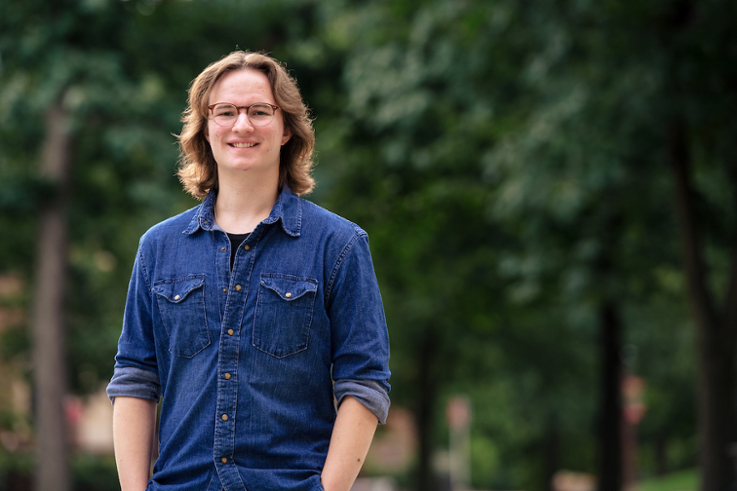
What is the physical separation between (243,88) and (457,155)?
432 inches

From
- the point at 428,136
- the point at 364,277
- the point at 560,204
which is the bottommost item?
the point at 364,277

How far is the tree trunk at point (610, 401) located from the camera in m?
13.7

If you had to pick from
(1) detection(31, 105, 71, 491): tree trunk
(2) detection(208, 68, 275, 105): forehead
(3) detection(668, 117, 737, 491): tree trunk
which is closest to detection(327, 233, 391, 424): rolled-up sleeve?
(2) detection(208, 68, 275, 105): forehead

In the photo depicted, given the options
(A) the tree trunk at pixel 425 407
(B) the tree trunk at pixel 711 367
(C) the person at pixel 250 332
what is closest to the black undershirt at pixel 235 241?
(C) the person at pixel 250 332

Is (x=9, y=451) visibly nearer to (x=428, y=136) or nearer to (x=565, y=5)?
(x=428, y=136)

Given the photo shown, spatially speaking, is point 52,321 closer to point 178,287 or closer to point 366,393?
point 178,287

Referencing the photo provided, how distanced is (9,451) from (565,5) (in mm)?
15667

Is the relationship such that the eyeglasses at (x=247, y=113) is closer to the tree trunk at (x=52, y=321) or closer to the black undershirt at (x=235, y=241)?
the black undershirt at (x=235, y=241)

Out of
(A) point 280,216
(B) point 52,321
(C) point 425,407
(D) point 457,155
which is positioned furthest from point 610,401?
(A) point 280,216

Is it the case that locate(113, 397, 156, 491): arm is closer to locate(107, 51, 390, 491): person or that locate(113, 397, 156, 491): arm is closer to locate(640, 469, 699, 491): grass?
locate(107, 51, 390, 491): person

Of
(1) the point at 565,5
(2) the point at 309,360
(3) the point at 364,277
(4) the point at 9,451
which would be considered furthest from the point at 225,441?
(4) the point at 9,451

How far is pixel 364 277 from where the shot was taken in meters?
2.38

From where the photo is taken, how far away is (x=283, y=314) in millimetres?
2301

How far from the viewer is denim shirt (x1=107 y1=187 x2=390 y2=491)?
7.43ft
